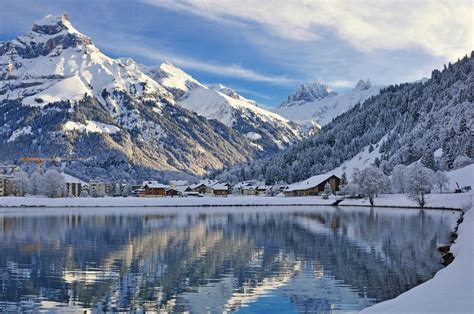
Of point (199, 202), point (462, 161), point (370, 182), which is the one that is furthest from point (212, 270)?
point (462, 161)

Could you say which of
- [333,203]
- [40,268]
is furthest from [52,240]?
[333,203]

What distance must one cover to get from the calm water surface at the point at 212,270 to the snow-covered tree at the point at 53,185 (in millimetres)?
123855

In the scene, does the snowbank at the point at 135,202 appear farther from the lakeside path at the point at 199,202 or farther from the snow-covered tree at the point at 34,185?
the snow-covered tree at the point at 34,185

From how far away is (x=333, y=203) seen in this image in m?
158

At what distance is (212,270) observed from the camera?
35.8 m

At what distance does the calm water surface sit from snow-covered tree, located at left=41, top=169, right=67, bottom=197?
4876 inches

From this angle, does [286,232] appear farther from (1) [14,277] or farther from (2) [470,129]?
(2) [470,129]

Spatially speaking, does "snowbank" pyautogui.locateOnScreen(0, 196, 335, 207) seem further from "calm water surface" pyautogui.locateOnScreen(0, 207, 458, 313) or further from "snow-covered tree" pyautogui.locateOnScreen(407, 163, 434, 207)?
"calm water surface" pyautogui.locateOnScreen(0, 207, 458, 313)

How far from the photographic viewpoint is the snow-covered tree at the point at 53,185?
179500 mm

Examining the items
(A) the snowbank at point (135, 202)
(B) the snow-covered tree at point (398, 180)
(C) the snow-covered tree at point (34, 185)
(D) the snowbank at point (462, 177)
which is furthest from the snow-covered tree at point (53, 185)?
(D) the snowbank at point (462, 177)

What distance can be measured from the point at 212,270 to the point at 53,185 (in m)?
155

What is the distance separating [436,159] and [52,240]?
15436 centimetres

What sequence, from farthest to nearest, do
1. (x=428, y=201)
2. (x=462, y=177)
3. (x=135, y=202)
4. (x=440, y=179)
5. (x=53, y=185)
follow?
(x=53, y=185) < (x=135, y=202) < (x=462, y=177) < (x=440, y=179) < (x=428, y=201)

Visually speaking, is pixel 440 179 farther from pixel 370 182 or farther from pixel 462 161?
pixel 462 161
